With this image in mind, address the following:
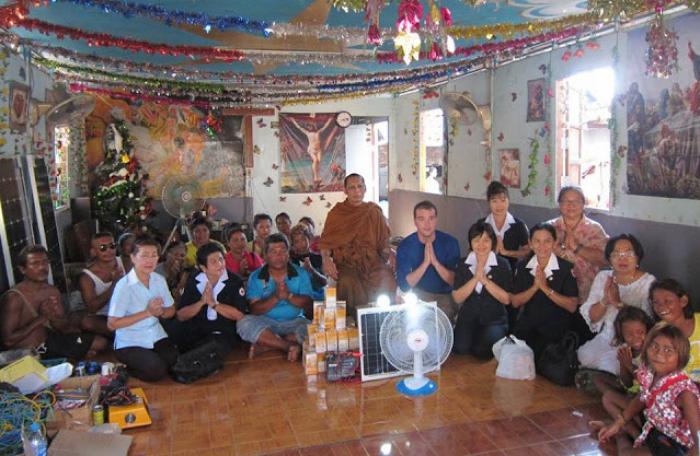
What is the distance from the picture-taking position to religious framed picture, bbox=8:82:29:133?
227 inches

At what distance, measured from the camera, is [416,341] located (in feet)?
13.2

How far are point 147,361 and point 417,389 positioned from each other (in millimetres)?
1973

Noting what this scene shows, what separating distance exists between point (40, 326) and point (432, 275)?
3.11 metres

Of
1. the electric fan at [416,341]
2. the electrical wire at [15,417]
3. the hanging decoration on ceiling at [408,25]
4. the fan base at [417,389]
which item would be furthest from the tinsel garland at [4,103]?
the hanging decoration on ceiling at [408,25]

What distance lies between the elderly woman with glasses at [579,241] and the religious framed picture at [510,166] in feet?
7.32

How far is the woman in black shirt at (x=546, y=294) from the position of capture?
14.9 ft

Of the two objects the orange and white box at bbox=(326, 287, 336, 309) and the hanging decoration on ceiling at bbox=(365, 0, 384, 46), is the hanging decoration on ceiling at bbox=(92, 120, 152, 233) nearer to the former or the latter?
the orange and white box at bbox=(326, 287, 336, 309)

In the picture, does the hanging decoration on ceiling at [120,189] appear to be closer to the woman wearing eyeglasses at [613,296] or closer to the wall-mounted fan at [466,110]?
the wall-mounted fan at [466,110]

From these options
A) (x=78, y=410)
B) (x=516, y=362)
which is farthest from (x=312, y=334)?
(x=78, y=410)

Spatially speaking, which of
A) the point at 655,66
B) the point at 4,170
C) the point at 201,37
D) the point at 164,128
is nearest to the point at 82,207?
the point at 164,128

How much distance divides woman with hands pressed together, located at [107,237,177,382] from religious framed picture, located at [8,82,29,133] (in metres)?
2.48

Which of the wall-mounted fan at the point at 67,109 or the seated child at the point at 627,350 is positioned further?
the wall-mounted fan at the point at 67,109

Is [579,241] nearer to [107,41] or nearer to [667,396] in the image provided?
[667,396]

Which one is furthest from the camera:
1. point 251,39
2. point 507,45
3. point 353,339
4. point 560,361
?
point 507,45
